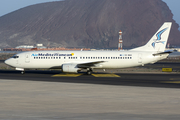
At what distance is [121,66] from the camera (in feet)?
150

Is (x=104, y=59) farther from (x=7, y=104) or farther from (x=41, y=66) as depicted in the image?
(x=7, y=104)

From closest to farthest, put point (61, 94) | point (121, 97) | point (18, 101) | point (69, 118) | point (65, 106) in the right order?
point (69, 118), point (65, 106), point (18, 101), point (121, 97), point (61, 94)

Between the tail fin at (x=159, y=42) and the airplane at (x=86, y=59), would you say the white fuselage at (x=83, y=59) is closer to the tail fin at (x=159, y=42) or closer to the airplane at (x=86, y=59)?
the airplane at (x=86, y=59)

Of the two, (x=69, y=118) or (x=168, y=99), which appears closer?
(x=69, y=118)

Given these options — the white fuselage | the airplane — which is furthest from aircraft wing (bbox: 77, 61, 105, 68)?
the white fuselage

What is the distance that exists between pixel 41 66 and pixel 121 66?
12455 millimetres

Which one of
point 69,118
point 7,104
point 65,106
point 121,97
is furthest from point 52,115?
point 121,97

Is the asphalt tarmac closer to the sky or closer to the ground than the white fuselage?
closer to the ground

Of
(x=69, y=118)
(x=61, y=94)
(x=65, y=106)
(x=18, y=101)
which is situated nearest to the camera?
(x=69, y=118)

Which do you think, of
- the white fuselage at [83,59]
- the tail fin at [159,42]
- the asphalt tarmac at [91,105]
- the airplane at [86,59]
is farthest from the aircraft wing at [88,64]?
the asphalt tarmac at [91,105]

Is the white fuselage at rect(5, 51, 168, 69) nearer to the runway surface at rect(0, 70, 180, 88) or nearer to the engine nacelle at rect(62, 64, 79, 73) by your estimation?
the engine nacelle at rect(62, 64, 79, 73)

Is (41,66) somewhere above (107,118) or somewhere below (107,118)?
above

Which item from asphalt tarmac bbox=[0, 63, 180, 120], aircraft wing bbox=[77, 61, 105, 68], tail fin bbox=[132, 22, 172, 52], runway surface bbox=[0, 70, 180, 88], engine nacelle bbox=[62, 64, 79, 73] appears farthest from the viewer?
tail fin bbox=[132, 22, 172, 52]

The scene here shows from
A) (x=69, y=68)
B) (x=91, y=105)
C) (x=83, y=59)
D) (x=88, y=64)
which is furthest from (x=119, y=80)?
(x=91, y=105)
